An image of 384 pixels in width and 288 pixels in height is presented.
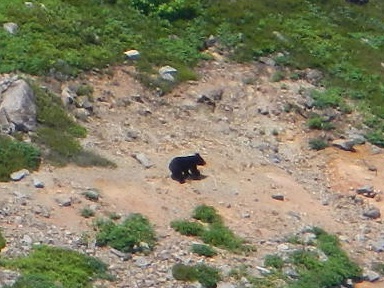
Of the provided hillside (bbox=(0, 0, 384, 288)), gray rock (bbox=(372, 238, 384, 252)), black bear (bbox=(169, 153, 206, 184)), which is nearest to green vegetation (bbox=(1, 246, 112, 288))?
hillside (bbox=(0, 0, 384, 288))

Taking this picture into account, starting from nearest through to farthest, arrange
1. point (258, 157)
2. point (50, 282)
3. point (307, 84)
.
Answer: point (50, 282) → point (258, 157) → point (307, 84)

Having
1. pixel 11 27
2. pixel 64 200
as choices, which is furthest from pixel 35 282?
pixel 11 27

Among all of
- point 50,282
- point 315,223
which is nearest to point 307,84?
point 315,223

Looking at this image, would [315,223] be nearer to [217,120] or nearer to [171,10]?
[217,120]

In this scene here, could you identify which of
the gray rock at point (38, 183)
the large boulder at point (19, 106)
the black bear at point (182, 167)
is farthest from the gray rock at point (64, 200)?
the black bear at point (182, 167)

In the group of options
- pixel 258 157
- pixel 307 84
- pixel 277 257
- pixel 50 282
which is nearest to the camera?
pixel 50 282

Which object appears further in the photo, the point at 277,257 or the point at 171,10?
the point at 171,10
